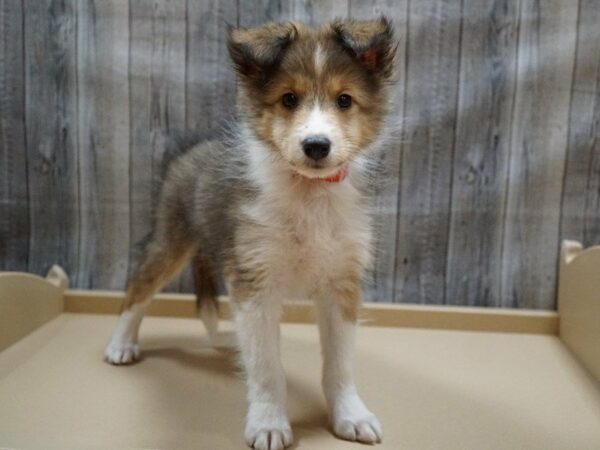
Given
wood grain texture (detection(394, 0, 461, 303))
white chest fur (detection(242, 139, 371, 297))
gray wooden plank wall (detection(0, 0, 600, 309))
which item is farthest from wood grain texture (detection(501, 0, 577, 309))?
white chest fur (detection(242, 139, 371, 297))

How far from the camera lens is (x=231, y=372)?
268 centimetres

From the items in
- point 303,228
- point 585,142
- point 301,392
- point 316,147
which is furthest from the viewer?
point 585,142

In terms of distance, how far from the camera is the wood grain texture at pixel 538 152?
3023mm

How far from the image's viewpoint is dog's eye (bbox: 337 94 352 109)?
78.7 inches

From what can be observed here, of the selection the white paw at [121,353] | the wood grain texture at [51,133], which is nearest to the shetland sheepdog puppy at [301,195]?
the white paw at [121,353]

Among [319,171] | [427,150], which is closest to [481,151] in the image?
[427,150]

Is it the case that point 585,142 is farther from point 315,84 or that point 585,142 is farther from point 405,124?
point 315,84

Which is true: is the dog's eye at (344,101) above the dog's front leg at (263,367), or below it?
above

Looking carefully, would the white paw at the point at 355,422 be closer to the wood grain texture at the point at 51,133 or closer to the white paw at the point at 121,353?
the white paw at the point at 121,353

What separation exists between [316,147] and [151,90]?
63.5 inches

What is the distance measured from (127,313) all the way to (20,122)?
116 centimetres

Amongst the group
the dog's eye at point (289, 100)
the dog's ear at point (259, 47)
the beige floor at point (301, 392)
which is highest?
the dog's ear at point (259, 47)

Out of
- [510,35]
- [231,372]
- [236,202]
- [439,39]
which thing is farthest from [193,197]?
[510,35]

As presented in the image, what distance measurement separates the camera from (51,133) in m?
3.26
